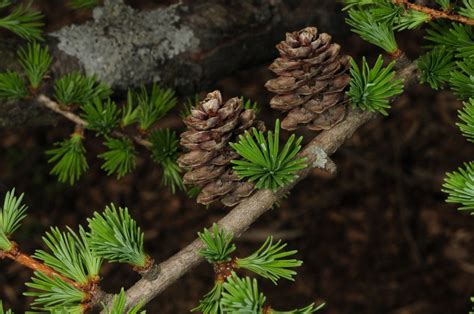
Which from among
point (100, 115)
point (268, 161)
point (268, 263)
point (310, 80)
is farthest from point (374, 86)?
point (100, 115)

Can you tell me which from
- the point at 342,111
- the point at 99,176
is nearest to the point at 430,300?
the point at 99,176

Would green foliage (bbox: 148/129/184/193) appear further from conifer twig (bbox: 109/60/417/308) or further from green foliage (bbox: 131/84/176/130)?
conifer twig (bbox: 109/60/417/308)

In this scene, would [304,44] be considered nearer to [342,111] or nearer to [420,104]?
[342,111]

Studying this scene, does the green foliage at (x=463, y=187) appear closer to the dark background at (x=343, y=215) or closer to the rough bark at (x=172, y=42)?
A: the rough bark at (x=172, y=42)

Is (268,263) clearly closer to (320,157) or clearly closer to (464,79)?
(320,157)

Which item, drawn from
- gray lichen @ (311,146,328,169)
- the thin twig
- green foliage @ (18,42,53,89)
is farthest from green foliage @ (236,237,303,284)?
green foliage @ (18,42,53,89)

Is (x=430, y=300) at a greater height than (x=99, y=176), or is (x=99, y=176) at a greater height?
(x=99, y=176)
